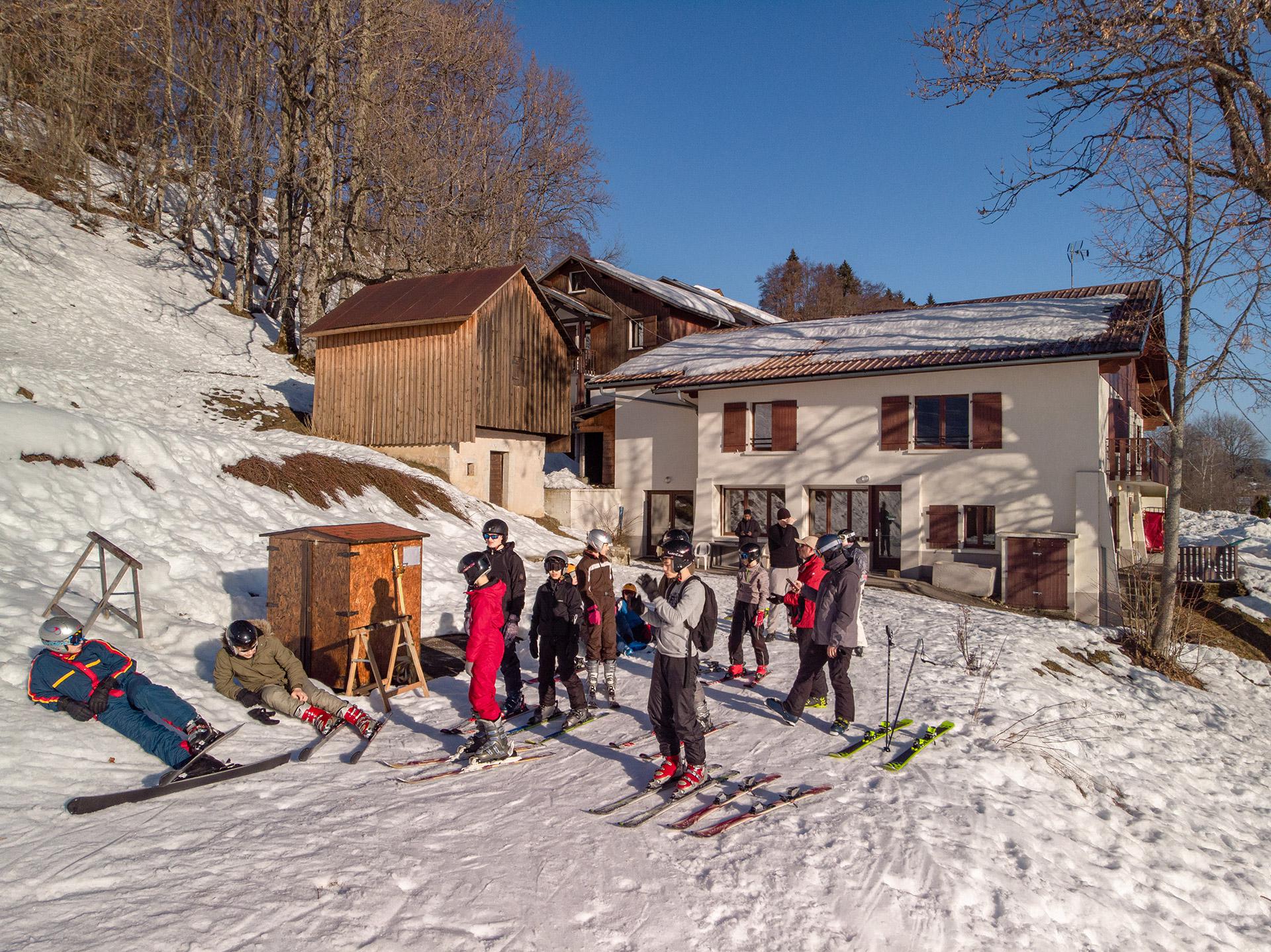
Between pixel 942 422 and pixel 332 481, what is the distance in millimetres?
15992

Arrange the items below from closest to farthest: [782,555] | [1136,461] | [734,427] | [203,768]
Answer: [203,768] < [782,555] < [1136,461] < [734,427]

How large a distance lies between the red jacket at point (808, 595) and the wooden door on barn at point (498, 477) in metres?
17.5

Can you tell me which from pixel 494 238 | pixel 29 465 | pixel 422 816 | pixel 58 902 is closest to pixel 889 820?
pixel 422 816

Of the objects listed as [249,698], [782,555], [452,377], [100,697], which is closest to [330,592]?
[249,698]

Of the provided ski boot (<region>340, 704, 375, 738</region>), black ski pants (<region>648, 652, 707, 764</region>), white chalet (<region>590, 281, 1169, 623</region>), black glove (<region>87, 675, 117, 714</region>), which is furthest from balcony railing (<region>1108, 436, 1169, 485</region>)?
black glove (<region>87, 675, 117, 714</region>)

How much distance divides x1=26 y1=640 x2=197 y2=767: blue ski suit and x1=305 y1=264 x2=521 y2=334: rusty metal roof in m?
18.0

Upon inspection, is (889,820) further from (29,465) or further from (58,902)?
(29,465)

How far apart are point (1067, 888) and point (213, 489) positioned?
1344 centimetres

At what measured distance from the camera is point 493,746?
682 centimetres

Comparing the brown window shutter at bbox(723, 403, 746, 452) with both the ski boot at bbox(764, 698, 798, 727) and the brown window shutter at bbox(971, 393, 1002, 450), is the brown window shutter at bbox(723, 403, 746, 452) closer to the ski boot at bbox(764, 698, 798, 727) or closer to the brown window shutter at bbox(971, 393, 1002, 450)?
the brown window shutter at bbox(971, 393, 1002, 450)

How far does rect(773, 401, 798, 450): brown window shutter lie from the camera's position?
2439cm

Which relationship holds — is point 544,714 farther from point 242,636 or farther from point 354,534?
point 242,636

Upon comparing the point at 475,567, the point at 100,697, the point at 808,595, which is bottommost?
the point at 100,697

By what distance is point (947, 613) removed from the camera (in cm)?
1594
